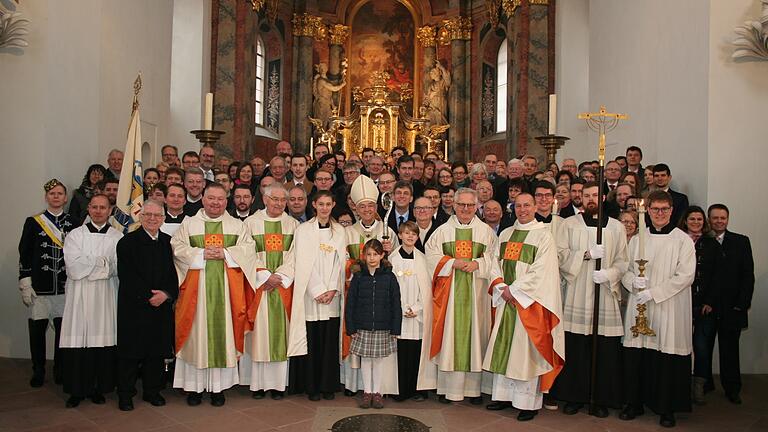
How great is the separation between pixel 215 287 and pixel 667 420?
4216 millimetres

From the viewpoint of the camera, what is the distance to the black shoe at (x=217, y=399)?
20.8 feet

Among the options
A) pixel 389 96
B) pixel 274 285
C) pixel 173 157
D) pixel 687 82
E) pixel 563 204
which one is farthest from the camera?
pixel 389 96

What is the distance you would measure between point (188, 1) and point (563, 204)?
10356 mm

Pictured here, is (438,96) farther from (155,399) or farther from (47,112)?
(155,399)

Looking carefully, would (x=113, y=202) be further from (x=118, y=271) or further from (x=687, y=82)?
(x=687, y=82)

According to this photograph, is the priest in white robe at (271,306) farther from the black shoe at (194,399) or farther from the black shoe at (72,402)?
the black shoe at (72,402)

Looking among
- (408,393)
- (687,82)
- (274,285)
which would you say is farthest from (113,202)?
(687,82)

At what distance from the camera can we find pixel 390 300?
625 centimetres

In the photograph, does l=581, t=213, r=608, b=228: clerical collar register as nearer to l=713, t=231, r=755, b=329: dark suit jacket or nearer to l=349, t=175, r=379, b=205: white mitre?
l=713, t=231, r=755, b=329: dark suit jacket

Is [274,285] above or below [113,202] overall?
below

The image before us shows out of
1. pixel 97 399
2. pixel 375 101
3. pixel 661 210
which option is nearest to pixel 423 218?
pixel 661 210

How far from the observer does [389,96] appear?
21125mm

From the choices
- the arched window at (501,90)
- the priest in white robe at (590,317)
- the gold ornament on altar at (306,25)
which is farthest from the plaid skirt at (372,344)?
the gold ornament on altar at (306,25)

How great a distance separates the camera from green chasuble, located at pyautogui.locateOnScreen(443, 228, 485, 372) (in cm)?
Answer: 659
